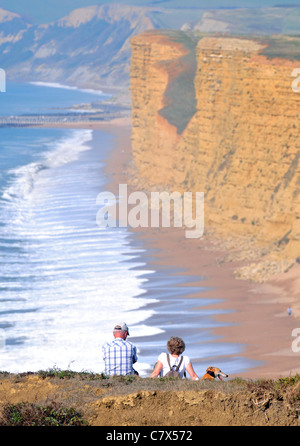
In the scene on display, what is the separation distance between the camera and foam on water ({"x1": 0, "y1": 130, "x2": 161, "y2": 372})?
23.5 metres

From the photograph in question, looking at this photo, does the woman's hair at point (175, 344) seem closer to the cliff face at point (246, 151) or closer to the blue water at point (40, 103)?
the cliff face at point (246, 151)

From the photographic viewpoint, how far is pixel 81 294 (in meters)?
29.2

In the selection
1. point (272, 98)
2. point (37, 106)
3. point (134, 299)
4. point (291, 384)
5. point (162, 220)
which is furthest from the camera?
point (37, 106)

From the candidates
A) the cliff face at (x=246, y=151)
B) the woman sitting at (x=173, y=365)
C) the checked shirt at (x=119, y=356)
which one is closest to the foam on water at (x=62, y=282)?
the checked shirt at (x=119, y=356)

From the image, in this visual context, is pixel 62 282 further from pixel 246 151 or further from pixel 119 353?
pixel 119 353

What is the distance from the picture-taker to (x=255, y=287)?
99.5ft

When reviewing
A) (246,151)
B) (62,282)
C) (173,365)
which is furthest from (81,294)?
(173,365)

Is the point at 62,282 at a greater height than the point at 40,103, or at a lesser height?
lesser

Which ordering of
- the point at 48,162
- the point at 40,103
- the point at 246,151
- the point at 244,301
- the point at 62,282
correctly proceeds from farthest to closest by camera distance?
the point at 40,103
the point at 48,162
the point at 246,151
the point at 62,282
the point at 244,301

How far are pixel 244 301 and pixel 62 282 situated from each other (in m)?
7.11

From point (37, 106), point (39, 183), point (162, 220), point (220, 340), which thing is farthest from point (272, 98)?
point (37, 106)

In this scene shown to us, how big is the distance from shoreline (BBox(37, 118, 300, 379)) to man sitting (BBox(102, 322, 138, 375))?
8424 millimetres

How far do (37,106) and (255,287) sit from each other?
140 m
